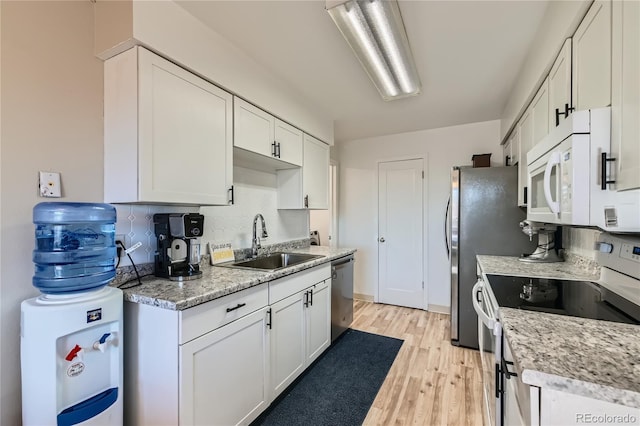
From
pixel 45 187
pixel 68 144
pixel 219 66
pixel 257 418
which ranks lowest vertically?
pixel 257 418

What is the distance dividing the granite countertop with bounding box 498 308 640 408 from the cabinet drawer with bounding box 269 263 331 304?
1.27 metres

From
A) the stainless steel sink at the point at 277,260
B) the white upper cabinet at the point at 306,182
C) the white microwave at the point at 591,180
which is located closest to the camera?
the white microwave at the point at 591,180

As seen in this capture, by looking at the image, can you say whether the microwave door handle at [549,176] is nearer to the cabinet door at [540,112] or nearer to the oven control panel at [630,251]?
the oven control panel at [630,251]

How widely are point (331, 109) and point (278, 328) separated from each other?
2.27 metres

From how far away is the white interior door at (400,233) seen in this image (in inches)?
148

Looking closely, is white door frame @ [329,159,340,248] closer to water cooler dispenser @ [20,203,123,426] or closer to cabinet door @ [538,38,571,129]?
cabinet door @ [538,38,571,129]

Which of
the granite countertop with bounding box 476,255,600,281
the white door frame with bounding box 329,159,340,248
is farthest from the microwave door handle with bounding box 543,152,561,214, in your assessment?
the white door frame with bounding box 329,159,340,248

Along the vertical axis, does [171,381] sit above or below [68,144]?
below

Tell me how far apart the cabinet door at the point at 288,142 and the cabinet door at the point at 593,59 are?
192 cm

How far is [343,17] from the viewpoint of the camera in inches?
56.3

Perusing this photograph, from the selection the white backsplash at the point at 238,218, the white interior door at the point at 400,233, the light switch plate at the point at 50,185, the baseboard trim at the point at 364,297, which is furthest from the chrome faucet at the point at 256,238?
the baseboard trim at the point at 364,297

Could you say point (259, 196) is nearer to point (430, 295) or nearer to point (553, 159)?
point (553, 159)

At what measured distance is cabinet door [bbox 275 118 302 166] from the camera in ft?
7.88

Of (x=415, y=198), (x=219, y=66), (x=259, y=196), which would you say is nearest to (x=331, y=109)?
(x=259, y=196)
